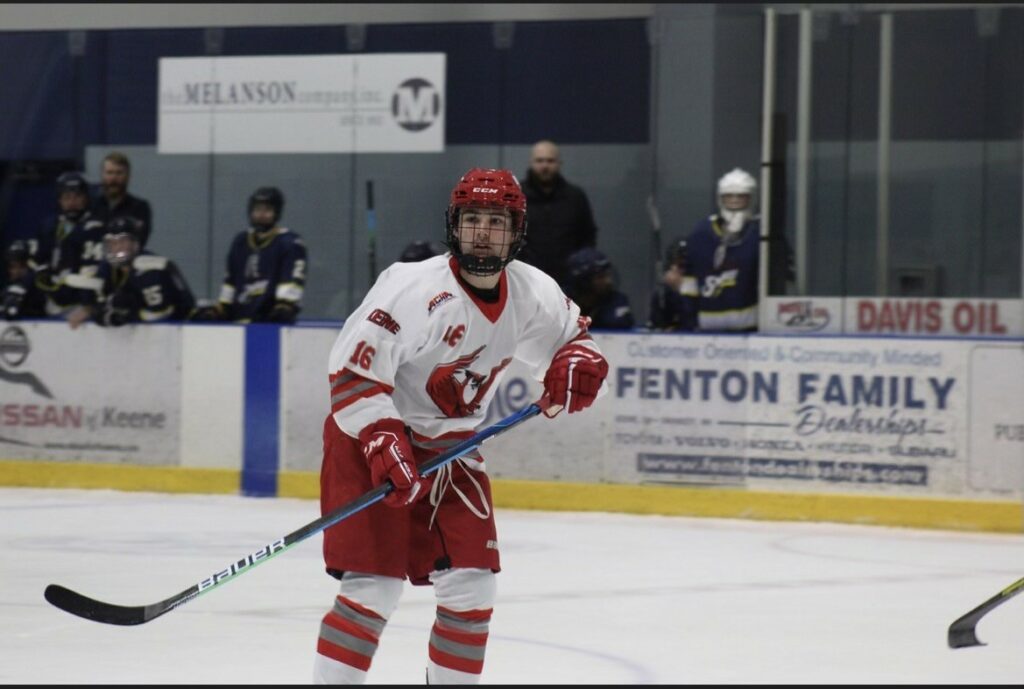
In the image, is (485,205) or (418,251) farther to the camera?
(418,251)

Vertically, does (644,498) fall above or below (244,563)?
below

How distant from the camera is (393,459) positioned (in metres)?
3.46

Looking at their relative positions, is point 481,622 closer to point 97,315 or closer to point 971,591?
point 971,591

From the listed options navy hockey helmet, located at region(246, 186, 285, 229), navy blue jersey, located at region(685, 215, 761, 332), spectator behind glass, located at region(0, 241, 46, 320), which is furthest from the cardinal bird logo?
spectator behind glass, located at region(0, 241, 46, 320)

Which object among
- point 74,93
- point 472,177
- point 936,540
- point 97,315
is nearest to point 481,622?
point 472,177

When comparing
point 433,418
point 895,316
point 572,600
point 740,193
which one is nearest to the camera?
point 433,418

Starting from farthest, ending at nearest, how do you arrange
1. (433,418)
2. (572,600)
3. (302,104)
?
(302,104) → (572,600) → (433,418)

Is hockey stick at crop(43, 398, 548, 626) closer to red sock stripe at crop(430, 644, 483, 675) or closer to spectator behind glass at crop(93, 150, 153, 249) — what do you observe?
red sock stripe at crop(430, 644, 483, 675)

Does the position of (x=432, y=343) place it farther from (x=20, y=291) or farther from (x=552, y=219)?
(x=20, y=291)

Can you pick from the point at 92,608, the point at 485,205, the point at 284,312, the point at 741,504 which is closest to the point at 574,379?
the point at 485,205

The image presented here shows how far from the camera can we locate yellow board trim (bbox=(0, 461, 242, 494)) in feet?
28.4

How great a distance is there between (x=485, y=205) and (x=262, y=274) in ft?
17.2

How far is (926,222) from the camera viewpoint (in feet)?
26.1

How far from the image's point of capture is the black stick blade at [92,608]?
398 centimetres
